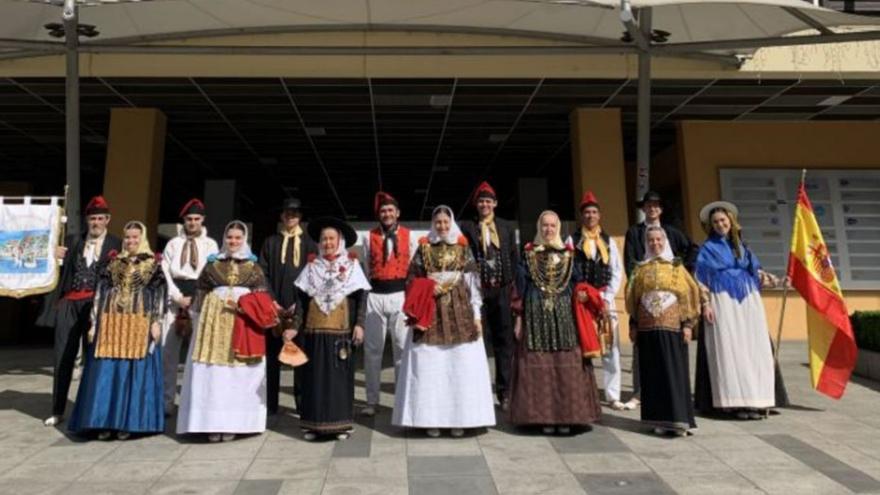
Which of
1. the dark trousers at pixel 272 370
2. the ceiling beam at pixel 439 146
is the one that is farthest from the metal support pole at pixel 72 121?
the ceiling beam at pixel 439 146

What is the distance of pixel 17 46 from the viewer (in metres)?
7.41

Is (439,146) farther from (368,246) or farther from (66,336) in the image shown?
(66,336)

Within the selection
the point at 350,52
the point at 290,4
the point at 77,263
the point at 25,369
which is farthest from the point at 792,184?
the point at 25,369

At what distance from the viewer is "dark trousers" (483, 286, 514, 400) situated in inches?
219

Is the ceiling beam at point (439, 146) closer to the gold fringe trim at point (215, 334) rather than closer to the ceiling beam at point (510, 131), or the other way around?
the ceiling beam at point (510, 131)

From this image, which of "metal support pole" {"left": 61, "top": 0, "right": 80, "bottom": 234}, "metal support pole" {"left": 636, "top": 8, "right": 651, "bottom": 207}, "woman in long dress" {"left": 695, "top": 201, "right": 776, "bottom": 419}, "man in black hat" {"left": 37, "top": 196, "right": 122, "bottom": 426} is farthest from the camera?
"metal support pole" {"left": 636, "top": 8, "right": 651, "bottom": 207}

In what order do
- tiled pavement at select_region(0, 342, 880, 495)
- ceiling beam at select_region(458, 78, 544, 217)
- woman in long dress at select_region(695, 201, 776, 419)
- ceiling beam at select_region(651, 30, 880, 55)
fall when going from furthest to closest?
ceiling beam at select_region(458, 78, 544, 217), ceiling beam at select_region(651, 30, 880, 55), woman in long dress at select_region(695, 201, 776, 419), tiled pavement at select_region(0, 342, 880, 495)

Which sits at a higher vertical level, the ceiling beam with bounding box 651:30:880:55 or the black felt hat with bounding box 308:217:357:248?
the ceiling beam with bounding box 651:30:880:55

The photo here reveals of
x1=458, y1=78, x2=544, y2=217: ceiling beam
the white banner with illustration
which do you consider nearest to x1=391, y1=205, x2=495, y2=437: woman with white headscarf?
the white banner with illustration

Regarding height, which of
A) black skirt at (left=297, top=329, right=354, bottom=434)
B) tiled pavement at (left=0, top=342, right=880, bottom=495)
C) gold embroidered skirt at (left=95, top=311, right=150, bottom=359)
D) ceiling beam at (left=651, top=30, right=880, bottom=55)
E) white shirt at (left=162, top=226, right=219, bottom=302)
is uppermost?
ceiling beam at (left=651, top=30, right=880, bottom=55)

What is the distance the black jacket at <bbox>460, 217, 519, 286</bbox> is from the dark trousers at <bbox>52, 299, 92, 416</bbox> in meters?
3.04

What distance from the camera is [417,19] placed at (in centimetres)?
787

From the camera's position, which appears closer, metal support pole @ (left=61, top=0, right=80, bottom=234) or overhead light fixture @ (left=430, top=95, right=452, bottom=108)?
metal support pole @ (left=61, top=0, right=80, bottom=234)

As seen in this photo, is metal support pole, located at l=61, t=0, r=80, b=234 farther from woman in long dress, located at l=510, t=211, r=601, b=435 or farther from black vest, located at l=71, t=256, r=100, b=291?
woman in long dress, located at l=510, t=211, r=601, b=435
